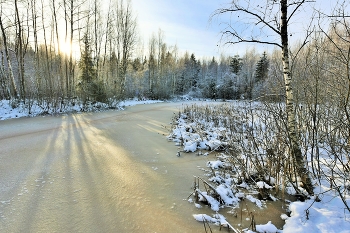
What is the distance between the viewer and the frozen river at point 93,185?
117 inches

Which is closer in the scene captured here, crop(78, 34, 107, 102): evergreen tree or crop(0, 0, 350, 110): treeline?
crop(0, 0, 350, 110): treeline

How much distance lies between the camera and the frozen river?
297cm

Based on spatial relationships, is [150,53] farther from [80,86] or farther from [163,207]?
[163,207]

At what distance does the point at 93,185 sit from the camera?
4055 mm

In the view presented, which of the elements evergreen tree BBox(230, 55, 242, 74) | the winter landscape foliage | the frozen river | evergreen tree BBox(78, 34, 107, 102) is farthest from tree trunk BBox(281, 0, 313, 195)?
evergreen tree BBox(230, 55, 242, 74)

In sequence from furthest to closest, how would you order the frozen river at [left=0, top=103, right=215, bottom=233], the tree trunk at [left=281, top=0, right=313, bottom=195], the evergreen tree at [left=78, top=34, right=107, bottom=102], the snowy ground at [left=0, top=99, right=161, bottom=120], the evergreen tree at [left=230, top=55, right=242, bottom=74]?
the evergreen tree at [left=230, top=55, right=242, bottom=74], the evergreen tree at [left=78, top=34, right=107, bottom=102], the snowy ground at [left=0, top=99, right=161, bottom=120], the tree trunk at [left=281, top=0, right=313, bottom=195], the frozen river at [left=0, top=103, right=215, bottom=233]

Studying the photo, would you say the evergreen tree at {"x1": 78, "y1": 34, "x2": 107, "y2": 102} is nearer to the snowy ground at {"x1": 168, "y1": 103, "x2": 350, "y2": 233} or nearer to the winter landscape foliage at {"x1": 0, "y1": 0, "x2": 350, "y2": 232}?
the winter landscape foliage at {"x1": 0, "y1": 0, "x2": 350, "y2": 232}

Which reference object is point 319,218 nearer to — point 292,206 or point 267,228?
point 292,206

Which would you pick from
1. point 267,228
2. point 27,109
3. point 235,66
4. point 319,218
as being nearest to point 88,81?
point 27,109

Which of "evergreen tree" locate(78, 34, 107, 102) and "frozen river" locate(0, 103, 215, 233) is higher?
"evergreen tree" locate(78, 34, 107, 102)

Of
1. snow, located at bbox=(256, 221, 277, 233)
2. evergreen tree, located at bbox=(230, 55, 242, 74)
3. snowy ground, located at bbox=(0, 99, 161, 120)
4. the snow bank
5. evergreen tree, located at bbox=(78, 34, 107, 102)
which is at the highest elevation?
evergreen tree, located at bbox=(230, 55, 242, 74)

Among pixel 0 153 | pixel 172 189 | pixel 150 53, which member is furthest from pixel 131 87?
pixel 172 189

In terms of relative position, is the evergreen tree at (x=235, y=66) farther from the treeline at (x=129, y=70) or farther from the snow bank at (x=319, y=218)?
the snow bank at (x=319, y=218)

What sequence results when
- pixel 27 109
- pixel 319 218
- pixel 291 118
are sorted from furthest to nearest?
pixel 27 109 → pixel 291 118 → pixel 319 218
